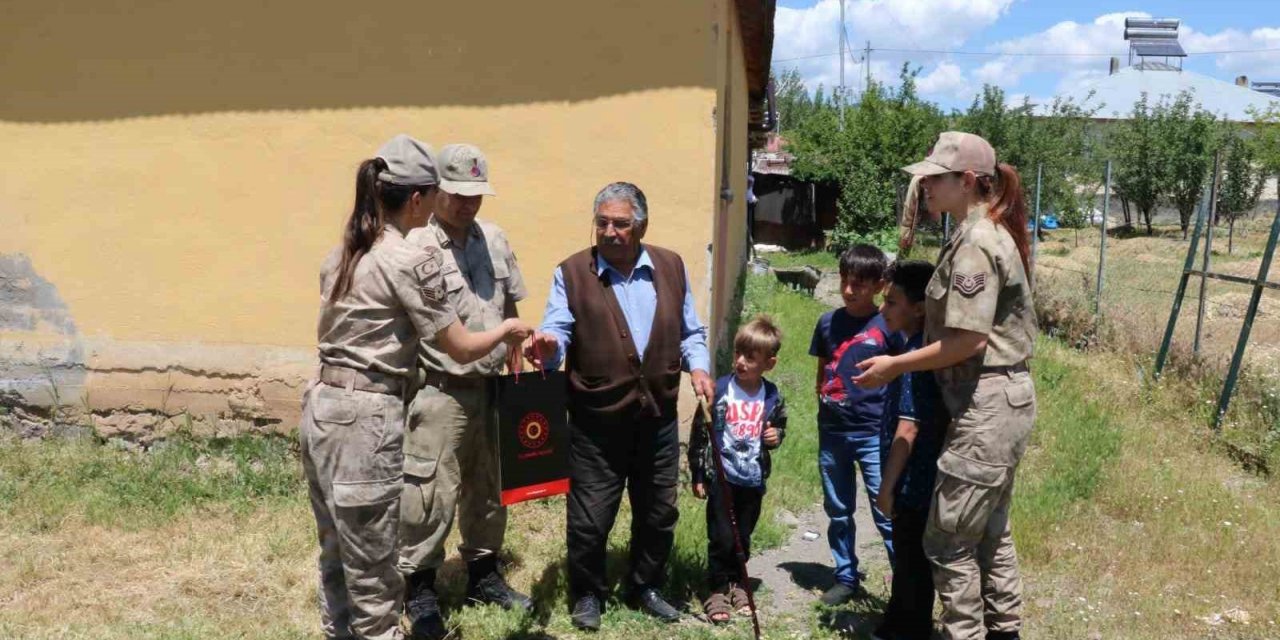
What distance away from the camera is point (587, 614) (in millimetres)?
3729

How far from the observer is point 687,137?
4.96 metres

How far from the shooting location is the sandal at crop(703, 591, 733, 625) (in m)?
3.83

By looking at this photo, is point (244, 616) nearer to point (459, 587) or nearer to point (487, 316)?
point (459, 587)

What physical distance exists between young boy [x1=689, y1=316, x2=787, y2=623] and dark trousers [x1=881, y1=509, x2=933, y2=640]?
62cm

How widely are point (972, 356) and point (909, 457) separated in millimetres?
468

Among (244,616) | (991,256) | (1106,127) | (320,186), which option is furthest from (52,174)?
(1106,127)

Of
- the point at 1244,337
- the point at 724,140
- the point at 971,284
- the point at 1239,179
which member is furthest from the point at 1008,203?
the point at 1239,179

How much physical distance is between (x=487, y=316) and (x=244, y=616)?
62.5 inches

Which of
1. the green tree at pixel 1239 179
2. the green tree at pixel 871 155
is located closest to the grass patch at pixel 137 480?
the green tree at pixel 871 155

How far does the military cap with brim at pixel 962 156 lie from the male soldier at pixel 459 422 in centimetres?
162

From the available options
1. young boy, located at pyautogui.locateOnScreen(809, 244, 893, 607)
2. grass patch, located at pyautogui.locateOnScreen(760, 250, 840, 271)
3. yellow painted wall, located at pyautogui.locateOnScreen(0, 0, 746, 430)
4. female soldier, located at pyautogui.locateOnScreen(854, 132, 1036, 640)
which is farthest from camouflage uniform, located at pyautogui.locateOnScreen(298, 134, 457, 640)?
grass patch, located at pyautogui.locateOnScreen(760, 250, 840, 271)

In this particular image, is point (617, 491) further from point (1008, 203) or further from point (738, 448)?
point (1008, 203)

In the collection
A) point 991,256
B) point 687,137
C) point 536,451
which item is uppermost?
point 687,137

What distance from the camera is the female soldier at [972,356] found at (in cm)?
302
